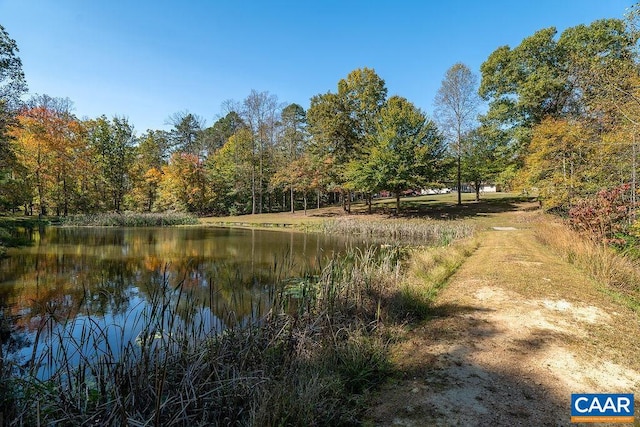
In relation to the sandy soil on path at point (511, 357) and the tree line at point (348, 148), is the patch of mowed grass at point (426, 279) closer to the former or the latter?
the sandy soil on path at point (511, 357)

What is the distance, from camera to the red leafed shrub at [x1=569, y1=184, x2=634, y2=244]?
30.6 ft

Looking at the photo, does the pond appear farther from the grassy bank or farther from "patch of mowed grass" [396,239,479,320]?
"patch of mowed grass" [396,239,479,320]

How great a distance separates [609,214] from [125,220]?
3094 cm

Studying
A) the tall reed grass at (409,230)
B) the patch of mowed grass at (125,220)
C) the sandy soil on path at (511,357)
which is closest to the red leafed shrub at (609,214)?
the sandy soil on path at (511,357)

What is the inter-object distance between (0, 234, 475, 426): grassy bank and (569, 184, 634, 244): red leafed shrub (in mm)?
7542

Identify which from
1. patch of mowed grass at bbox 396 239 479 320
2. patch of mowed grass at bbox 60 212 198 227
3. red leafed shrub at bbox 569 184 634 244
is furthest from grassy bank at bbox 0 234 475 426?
patch of mowed grass at bbox 60 212 198 227

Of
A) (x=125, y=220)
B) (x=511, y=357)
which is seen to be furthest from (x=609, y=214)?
(x=125, y=220)

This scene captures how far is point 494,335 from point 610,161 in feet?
29.7

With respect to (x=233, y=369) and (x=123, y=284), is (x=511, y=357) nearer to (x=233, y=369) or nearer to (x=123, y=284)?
(x=233, y=369)

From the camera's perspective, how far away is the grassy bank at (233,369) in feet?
7.96

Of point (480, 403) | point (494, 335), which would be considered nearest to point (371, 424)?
point (480, 403)

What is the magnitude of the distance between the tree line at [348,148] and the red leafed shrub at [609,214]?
3382 millimetres

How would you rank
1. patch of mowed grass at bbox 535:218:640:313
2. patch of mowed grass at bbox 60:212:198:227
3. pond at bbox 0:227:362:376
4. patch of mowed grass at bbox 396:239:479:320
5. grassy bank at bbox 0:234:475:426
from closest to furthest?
grassy bank at bbox 0:234:475:426 < pond at bbox 0:227:362:376 < patch of mowed grass at bbox 396:239:479:320 < patch of mowed grass at bbox 535:218:640:313 < patch of mowed grass at bbox 60:212:198:227

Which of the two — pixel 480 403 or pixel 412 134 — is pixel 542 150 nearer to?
pixel 412 134
